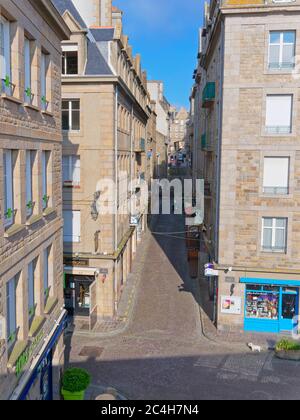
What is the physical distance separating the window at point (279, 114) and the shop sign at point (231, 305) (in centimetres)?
846

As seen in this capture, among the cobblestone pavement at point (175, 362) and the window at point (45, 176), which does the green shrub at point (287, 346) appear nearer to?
the cobblestone pavement at point (175, 362)

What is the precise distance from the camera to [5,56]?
10500 mm

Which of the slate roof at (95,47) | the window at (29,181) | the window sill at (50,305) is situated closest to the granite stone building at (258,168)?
the slate roof at (95,47)

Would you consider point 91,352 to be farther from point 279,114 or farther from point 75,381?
point 279,114

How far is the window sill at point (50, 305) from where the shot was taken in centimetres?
1440

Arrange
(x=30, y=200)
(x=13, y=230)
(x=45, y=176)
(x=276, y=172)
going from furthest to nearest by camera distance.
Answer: (x=276, y=172) < (x=45, y=176) < (x=30, y=200) < (x=13, y=230)

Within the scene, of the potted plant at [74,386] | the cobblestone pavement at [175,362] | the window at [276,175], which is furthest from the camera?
the window at [276,175]

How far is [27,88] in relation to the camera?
12.1 m

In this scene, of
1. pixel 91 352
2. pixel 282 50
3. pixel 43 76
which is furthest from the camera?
pixel 282 50

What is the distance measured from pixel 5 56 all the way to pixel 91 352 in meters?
14.3

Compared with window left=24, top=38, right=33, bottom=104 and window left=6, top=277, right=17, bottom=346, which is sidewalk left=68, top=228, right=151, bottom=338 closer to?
window left=6, top=277, right=17, bottom=346

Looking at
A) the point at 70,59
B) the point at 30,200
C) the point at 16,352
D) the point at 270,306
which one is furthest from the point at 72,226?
the point at 16,352

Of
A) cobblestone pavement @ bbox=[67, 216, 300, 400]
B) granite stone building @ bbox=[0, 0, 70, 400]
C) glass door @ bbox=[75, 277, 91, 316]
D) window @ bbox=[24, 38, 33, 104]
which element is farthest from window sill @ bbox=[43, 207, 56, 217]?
glass door @ bbox=[75, 277, 91, 316]

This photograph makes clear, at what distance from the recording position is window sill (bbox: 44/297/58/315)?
47.2 feet
